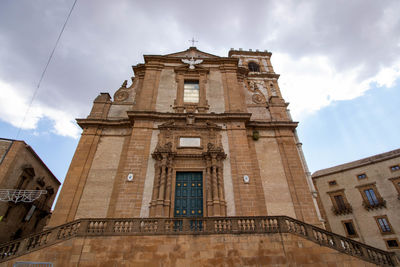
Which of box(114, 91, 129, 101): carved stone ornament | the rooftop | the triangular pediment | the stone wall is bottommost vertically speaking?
the stone wall

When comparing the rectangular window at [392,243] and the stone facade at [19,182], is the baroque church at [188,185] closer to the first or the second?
the stone facade at [19,182]

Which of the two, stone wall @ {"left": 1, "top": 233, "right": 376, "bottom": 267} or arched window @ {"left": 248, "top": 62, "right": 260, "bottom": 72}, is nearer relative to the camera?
stone wall @ {"left": 1, "top": 233, "right": 376, "bottom": 267}

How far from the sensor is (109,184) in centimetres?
1203

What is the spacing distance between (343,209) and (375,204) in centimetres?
304

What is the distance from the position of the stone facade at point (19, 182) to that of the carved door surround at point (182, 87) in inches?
446

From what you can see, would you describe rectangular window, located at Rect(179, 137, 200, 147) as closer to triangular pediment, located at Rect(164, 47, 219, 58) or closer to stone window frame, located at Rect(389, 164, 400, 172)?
triangular pediment, located at Rect(164, 47, 219, 58)

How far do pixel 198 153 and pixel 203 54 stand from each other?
990 cm

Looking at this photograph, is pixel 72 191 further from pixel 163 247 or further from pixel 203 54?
pixel 203 54

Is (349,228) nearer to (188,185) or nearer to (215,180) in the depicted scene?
(215,180)

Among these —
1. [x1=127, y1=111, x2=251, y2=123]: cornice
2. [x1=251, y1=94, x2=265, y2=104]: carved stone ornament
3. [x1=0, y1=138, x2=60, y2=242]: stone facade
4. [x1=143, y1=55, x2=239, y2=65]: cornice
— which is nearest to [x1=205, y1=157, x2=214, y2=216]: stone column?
[x1=127, y1=111, x2=251, y2=123]: cornice

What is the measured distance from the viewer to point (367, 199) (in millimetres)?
22750

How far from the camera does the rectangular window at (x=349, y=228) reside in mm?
22995

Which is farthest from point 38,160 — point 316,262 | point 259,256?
point 316,262

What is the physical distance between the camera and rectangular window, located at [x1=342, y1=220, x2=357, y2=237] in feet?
75.4
